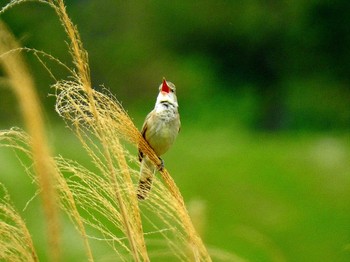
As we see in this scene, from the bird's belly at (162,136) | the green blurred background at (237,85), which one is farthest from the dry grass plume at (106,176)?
the green blurred background at (237,85)

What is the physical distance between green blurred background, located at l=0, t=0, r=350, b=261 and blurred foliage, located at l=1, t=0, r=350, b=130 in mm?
21

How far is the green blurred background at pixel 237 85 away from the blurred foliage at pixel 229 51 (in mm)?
21

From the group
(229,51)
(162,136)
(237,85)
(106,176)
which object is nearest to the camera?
(106,176)

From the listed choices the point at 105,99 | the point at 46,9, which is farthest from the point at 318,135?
the point at 105,99

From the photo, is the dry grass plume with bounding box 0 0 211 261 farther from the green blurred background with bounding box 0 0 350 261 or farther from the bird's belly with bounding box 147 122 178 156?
the green blurred background with bounding box 0 0 350 261

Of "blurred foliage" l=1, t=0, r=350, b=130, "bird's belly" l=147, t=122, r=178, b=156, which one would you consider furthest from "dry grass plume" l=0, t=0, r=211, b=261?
"blurred foliage" l=1, t=0, r=350, b=130

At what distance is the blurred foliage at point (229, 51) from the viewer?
1523cm

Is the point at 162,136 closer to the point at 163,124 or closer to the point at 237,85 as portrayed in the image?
the point at 163,124

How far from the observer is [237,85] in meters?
16.9

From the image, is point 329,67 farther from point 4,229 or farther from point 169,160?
point 4,229

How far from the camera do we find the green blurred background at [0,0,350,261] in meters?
13.0

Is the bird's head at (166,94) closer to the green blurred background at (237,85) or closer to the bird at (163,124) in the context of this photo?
the bird at (163,124)

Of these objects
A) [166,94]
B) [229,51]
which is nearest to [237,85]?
[229,51]

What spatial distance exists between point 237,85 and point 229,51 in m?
0.71
